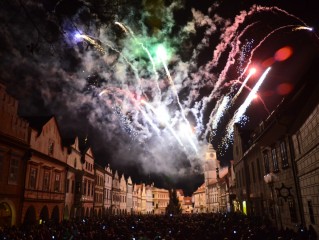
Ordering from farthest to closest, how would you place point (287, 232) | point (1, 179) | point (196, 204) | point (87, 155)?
point (196, 204) < point (87, 155) < point (1, 179) < point (287, 232)

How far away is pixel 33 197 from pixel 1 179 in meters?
5.60

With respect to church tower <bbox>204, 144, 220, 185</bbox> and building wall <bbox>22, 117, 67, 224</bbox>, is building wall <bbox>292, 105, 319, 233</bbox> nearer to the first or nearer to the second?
building wall <bbox>22, 117, 67, 224</bbox>

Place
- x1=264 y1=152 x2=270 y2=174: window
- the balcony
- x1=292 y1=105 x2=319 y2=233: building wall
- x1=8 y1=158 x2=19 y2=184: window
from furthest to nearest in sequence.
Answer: the balcony < x1=8 y1=158 x2=19 y2=184: window < x1=264 y1=152 x2=270 y2=174: window < x1=292 y1=105 x2=319 y2=233: building wall

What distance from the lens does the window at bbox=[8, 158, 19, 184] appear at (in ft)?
80.6

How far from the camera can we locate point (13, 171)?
25.1 meters

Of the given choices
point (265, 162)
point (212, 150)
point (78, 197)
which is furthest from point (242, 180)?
point (212, 150)

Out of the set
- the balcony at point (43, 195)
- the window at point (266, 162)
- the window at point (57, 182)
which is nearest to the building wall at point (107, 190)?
the balcony at point (43, 195)

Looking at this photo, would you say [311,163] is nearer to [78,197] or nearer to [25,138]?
[25,138]

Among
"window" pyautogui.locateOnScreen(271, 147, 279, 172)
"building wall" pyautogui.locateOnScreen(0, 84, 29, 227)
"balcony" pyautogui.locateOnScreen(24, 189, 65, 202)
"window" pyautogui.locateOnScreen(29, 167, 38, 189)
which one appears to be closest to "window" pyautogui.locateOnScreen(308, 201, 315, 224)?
"window" pyautogui.locateOnScreen(271, 147, 279, 172)

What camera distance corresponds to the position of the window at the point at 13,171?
24562 mm

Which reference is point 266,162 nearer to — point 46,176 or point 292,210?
point 292,210

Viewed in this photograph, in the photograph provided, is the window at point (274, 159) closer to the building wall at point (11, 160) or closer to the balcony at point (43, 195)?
the building wall at point (11, 160)

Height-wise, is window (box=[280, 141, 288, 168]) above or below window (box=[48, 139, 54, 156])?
below

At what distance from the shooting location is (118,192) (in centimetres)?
7138
